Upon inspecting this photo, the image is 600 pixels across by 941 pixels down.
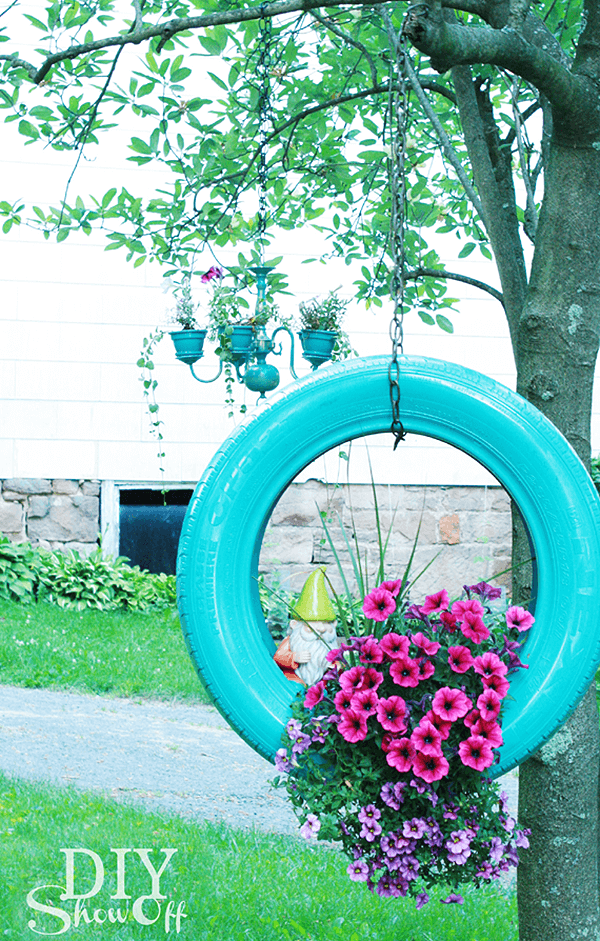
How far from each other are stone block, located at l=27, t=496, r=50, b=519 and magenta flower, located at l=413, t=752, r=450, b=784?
210 inches

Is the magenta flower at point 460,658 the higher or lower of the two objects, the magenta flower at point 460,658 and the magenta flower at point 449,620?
the lower

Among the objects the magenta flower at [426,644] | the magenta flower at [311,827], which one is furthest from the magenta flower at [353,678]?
the magenta flower at [311,827]

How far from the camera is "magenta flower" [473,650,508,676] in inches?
59.4

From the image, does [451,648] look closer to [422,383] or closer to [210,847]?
[422,383]

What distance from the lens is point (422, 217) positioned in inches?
137

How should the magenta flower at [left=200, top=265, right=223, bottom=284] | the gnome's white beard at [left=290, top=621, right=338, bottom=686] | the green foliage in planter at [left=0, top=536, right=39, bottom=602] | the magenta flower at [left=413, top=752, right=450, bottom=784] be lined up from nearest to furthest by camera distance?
the magenta flower at [left=413, top=752, right=450, bottom=784] → the gnome's white beard at [left=290, top=621, right=338, bottom=686] → the magenta flower at [left=200, top=265, right=223, bottom=284] → the green foliage in planter at [left=0, top=536, right=39, bottom=602]

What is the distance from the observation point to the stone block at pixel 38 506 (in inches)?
253

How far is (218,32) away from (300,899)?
265 cm

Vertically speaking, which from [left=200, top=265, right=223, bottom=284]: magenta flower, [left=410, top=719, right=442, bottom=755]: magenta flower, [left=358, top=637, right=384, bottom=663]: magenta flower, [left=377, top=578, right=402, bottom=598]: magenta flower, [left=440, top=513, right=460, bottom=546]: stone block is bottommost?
[left=410, top=719, right=442, bottom=755]: magenta flower

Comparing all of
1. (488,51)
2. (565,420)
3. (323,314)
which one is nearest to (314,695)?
(565,420)

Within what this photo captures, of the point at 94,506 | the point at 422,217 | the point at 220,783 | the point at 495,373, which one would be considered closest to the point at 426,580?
the point at 495,373

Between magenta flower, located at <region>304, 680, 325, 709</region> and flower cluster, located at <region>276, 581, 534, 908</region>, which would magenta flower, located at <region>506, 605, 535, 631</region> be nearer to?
flower cluster, located at <region>276, 581, 534, 908</region>

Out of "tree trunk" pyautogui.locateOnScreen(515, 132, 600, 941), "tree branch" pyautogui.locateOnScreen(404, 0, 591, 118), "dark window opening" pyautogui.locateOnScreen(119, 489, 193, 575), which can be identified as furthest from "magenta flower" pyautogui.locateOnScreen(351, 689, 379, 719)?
"dark window opening" pyautogui.locateOnScreen(119, 489, 193, 575)

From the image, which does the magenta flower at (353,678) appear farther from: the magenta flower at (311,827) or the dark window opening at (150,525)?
the dark window opening at (150,525)
